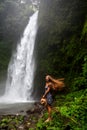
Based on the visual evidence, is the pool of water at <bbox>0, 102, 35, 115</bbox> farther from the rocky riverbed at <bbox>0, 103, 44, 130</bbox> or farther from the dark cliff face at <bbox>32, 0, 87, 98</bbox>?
the dark cliff face at <bbox>32, 0, 87, 98</bbox>

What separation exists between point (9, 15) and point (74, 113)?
90.3 feet

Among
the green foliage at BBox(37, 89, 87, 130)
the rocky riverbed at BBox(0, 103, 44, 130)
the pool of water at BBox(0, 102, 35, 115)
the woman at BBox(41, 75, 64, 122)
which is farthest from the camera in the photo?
the pool of water at BBox(0, 102, 35, 115)

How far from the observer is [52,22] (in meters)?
22.1

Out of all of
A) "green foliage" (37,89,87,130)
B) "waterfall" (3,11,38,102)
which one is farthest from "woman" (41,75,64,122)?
"waterfall" (3,11,38,102)

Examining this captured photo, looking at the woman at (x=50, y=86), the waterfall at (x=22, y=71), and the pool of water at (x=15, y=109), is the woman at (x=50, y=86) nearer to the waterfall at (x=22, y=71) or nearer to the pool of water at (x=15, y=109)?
the pool of water at (x=15, y=109)

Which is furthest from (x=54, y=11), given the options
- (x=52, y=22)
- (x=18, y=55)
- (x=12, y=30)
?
(x=12, y=30)

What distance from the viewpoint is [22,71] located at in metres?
25.4

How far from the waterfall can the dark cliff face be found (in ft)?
5.63

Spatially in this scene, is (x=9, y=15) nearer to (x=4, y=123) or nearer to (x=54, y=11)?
(x=54, y=11)

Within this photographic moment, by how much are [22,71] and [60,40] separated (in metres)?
6.96

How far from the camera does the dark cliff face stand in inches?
685

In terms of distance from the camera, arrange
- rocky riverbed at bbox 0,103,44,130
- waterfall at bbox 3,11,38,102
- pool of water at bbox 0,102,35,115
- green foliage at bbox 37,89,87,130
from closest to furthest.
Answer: green foliage at bbox 37,89,87,130 → rocky riverbed at bbox 0,103,44,130 → pool of water at bbox 0,102,35,115 → waterfall at bbox 3,11,38,102

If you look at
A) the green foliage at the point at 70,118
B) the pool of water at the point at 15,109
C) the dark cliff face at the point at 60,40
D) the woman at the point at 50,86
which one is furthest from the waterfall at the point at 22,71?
the green foliage at the point at 70,118

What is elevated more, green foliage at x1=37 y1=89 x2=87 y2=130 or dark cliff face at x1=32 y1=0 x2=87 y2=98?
dark cliff face at x1=32 y1=0 x2=87 y2=98
